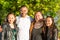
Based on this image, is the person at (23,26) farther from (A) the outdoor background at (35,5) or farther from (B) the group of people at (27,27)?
(A) the outdoor background at (35,5)

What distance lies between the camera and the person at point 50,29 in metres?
6.59

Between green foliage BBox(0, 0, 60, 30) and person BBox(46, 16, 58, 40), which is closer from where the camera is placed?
person BBox(46, 16, 58, 40)

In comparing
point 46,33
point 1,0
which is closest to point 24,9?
point 46,33

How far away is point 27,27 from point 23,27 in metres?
0.10

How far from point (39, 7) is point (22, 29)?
2875 mm

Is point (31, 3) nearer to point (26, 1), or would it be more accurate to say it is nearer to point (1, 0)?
point (26, 1)

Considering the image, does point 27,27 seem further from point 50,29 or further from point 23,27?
point 50,29

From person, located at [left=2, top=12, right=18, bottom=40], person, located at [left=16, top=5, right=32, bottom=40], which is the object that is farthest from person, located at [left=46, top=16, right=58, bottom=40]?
person, located at [left=2, top=12, right=18, bottom=40]

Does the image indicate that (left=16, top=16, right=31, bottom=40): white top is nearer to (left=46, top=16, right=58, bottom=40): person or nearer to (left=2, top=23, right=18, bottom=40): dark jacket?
(left=2, top=23, right=18, bottom=40): dark jacket

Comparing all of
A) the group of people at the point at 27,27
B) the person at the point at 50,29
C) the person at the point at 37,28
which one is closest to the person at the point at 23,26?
the group of people at the point at 27,27

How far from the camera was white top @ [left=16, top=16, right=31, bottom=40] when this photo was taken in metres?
6.81

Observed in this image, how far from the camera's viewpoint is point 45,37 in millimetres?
6793

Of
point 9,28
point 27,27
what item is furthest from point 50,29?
point 9,28

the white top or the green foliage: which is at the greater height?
the green foliage
